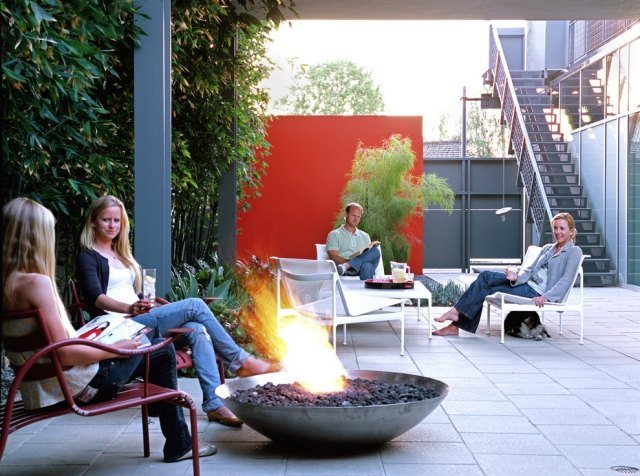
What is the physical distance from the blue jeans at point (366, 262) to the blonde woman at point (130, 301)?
13.7 feet

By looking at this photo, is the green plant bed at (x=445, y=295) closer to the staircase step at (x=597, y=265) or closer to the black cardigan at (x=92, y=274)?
the staircase step at (x=597, y=265)

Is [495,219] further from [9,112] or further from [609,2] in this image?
[9,112]

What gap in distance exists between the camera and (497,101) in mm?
18328

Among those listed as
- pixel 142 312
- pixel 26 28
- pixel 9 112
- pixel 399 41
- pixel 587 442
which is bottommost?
pixel 587 442

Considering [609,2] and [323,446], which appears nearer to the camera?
[323,446]

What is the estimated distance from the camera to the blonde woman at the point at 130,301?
354cm

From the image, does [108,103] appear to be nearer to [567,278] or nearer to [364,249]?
[364,249]

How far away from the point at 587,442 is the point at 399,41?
28.5 m

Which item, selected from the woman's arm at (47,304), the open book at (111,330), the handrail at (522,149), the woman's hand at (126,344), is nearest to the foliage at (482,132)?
the handrail at (522,149)

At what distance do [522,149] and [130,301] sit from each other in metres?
11.9

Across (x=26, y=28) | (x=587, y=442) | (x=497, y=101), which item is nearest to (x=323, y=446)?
(x=587, y=442)

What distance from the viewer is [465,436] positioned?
11.7 ft

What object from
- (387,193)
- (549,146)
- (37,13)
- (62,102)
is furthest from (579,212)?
(37,13)

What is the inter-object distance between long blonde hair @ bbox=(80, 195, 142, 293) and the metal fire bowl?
961 mm
